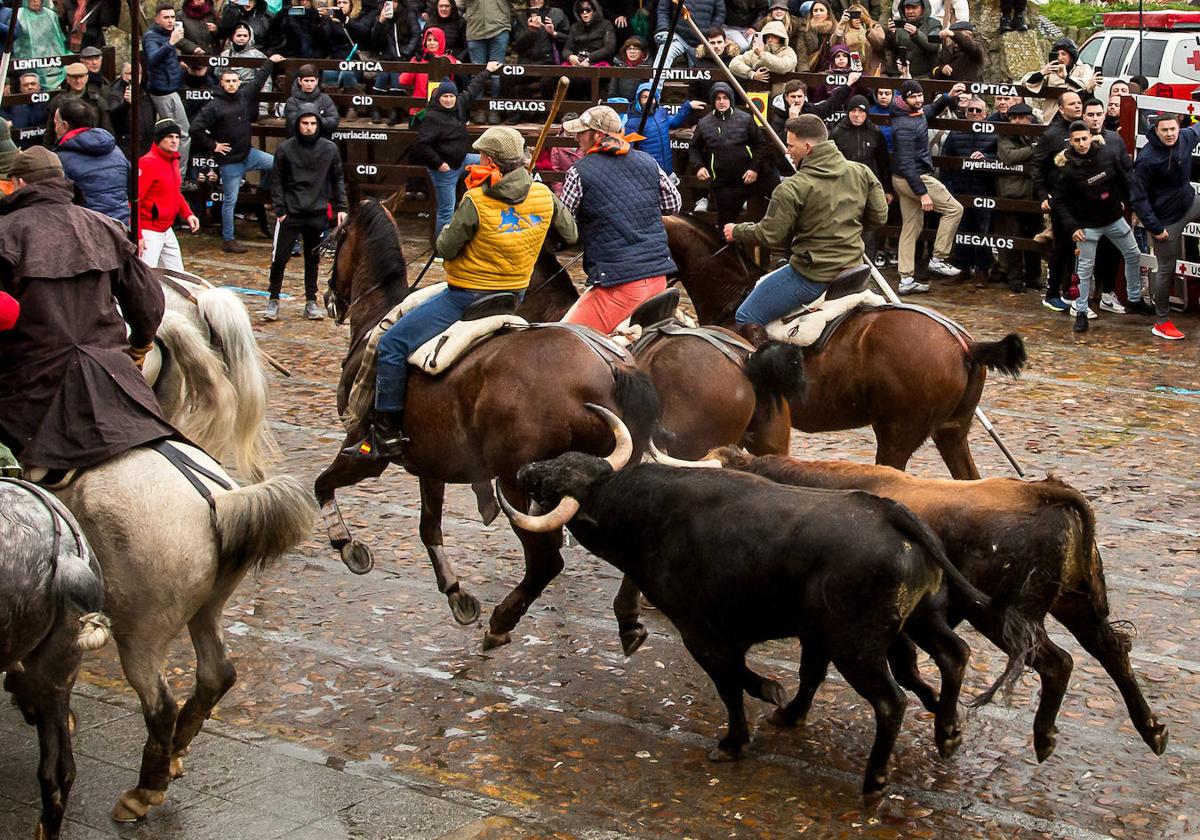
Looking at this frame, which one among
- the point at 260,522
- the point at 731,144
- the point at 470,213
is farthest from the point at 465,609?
the point at 731,144

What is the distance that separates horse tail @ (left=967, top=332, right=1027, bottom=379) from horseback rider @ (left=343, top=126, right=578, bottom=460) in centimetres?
290

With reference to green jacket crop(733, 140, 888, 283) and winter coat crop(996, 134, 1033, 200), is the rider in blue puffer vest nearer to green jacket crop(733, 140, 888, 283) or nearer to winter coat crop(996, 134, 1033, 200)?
winter coat crop(996, 134, 1033, 200)

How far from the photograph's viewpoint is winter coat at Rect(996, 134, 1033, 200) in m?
18.7

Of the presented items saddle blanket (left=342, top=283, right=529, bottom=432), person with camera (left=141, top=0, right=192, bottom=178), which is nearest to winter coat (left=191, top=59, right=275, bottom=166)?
person with camera (left=141, top=0, right=192, bottom=178)

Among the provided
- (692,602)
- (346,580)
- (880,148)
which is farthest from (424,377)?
(880,148)

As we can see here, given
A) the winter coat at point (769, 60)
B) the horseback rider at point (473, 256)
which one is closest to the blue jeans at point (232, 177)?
the winter coat at point (769, 60)

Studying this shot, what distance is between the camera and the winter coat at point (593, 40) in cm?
2203

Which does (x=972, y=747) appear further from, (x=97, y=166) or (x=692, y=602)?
(x=97, y=166)

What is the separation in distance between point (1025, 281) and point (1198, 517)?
8.40 meters

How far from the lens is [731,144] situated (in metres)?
18.6

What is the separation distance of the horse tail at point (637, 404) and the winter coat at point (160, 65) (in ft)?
46.1

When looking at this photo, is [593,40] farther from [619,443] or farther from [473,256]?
[619,443]

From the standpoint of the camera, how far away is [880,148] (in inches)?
725

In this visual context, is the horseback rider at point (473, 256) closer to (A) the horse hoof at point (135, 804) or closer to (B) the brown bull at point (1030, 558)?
(B) the brown bull at point (1030, 558)
